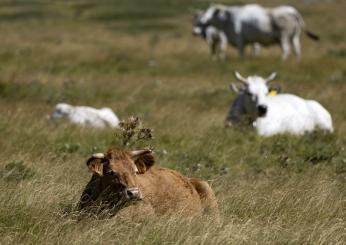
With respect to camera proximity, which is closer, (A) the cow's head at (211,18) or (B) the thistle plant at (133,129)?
(B) the thistle plant at (133,129)

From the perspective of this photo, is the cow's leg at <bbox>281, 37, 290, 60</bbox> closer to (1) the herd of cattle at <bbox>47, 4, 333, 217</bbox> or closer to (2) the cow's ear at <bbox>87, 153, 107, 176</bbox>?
(1) the herd of cattle at <bbox>47, 4, 333, 217</bbox>

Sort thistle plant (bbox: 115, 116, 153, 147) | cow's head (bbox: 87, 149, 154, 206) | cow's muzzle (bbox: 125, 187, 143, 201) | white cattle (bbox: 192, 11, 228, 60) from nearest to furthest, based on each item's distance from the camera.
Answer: cow's muzzle (bbox: 125, 187, 143, 201)
cow's head (bbox: 87, 149, 154, 206)
thistle plant (bbox: 115, 116, 153, 147)
white cattle (bbox: 192, 11, 228, 60)

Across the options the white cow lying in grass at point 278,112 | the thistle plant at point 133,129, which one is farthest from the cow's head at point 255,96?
the thistle plant at point 133,129

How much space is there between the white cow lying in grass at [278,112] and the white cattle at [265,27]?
14.1 metres

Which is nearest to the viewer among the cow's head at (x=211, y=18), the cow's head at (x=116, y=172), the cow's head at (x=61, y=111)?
the cow's head at (x=116, y=172)

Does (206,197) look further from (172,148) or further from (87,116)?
(87,116)

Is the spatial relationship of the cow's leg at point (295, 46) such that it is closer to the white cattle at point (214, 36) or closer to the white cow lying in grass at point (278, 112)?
the white cattle at point (214, 36)

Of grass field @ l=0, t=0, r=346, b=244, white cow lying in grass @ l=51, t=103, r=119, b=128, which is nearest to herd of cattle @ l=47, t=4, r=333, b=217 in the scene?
white cow lying in grass @ l=51, t=103, r=119, b=128

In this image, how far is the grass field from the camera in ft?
20.8

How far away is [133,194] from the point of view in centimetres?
615

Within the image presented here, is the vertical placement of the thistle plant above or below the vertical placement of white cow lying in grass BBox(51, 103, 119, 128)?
above

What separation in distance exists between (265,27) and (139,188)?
23.1m

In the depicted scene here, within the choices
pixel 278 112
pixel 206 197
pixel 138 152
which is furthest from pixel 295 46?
pixel 138 152

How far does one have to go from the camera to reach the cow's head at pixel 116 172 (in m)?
6.34
